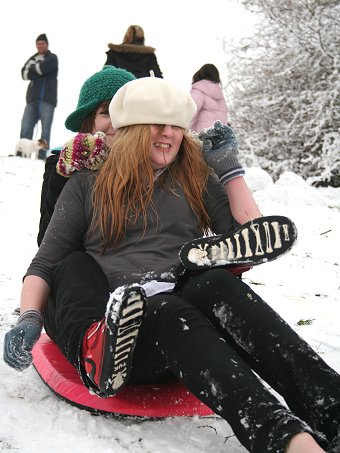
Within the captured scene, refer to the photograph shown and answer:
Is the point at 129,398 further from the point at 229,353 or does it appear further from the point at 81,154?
the point at 81,154

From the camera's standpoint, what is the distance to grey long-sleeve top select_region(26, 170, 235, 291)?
1938 millimetres

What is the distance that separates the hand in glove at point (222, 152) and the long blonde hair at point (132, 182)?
0.04 meters

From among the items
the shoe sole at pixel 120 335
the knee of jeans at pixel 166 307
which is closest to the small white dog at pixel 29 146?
the knee of jeans at pixel 166 307

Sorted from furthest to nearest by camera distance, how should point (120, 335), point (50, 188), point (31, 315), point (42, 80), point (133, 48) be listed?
point (42, 80) → point (133, 48) → point (50, 188) → point (31, 315) → point (120, 335)

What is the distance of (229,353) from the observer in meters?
1.48

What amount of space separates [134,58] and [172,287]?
3468 mm

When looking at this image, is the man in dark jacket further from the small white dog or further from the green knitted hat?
the green knitted hat

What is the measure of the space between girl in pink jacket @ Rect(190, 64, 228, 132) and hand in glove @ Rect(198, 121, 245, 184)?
3.84 m

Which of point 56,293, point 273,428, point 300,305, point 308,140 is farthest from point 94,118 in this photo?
point 308,140

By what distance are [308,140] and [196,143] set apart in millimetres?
6607

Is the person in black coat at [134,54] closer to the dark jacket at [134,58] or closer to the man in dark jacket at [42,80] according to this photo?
the dark jacket at [134,58]

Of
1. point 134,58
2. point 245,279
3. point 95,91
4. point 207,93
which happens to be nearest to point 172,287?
point 95,91

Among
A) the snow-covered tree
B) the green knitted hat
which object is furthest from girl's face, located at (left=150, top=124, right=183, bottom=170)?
the snow-covered tree

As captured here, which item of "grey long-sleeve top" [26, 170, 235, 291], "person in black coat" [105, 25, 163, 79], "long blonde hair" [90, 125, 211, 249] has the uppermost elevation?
"person in black coat" [105, 25, 163, 79]
